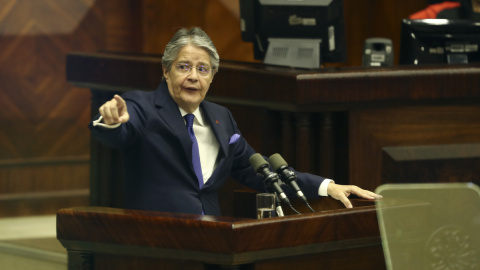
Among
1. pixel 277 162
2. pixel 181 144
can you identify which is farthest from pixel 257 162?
pixel 181 144

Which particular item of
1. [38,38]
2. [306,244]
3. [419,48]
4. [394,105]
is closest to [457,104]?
[394,105]

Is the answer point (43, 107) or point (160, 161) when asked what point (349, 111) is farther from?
point (43, 107)

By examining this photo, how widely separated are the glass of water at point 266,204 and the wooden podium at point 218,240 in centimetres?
23

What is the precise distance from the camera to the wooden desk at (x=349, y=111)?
3.07 m

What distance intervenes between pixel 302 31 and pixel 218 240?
75.3 inches

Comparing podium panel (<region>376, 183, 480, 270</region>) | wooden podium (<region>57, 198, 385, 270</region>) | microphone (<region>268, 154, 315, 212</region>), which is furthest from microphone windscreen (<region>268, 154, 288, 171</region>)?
podium panel (<region>376, 183, 480, 270</region>)

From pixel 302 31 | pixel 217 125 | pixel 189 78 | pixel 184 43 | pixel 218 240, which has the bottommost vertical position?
pixel 218 240

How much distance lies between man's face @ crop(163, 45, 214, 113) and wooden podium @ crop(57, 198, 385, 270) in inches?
19.1

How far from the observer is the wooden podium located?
6.42ft

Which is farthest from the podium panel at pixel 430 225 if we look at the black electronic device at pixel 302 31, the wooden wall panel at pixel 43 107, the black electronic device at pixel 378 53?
the wooden wall panel at pixel 43 107

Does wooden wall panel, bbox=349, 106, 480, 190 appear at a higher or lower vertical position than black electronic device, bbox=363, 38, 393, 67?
lower

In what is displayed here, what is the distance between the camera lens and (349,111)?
3.09 metres

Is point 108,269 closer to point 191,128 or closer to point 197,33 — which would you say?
point 191,128

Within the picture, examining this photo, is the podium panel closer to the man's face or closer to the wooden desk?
the man's face
